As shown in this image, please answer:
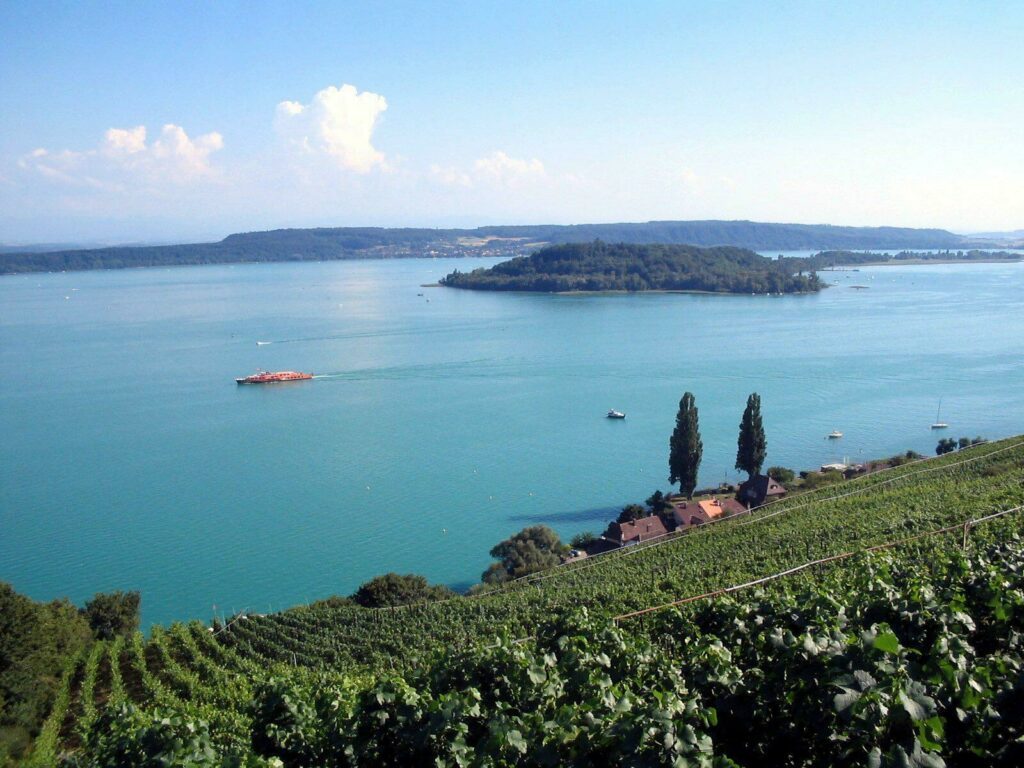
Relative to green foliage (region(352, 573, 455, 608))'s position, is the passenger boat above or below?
above

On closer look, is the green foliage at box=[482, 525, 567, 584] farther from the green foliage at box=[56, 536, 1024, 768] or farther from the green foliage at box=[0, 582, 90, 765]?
the green foliage at box=[56, 536, 1024, 768]

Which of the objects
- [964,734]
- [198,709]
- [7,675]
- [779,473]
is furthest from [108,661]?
[779,473]

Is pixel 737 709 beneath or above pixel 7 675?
above

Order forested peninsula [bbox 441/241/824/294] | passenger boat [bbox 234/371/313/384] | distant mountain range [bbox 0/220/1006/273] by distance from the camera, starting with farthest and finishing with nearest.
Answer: distant mountain range [bbox 0/220/1006/273] → forested peninsula [bbox 441/241/824/294] → passenger boat [bbox 234/371/313/384]

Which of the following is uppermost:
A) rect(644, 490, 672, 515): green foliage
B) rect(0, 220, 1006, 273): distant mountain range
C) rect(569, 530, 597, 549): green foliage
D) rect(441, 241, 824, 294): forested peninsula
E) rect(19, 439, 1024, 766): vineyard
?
rect(0, 220, 1006, 273): distant mountain range

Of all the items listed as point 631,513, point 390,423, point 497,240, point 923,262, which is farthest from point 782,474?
point 497,240

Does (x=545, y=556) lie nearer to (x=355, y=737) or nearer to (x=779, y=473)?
(x=779, y=473)

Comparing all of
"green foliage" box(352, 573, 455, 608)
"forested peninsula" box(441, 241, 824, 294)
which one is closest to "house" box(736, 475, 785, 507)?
"green foliage" box(352, 573, 455, 608)
